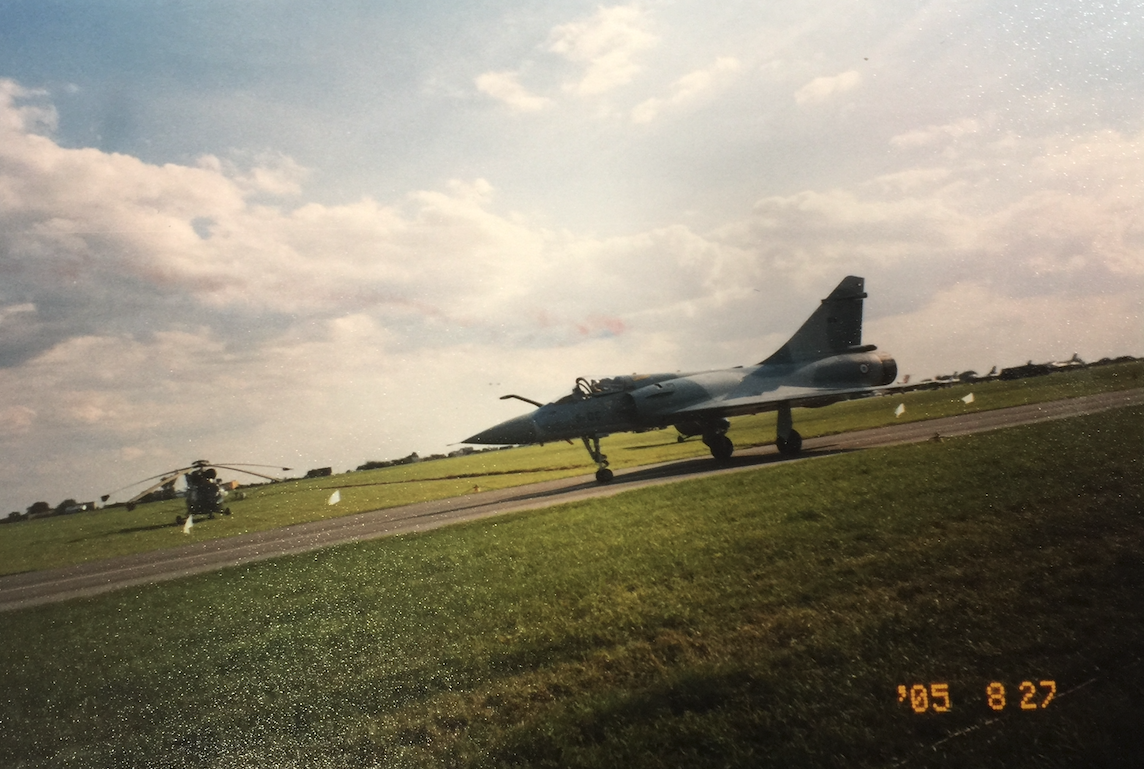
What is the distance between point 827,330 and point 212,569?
21345 millimetres

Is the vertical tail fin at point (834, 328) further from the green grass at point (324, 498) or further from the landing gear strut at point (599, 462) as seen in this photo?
the landing gear strut at point (599, 462)

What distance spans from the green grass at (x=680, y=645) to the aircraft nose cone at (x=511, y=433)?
9414 mm

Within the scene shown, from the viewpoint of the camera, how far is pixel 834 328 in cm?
2206

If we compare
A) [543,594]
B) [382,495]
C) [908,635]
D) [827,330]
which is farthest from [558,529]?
[382,495]

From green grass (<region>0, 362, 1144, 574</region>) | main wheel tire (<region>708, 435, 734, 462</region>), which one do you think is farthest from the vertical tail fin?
green grass (<region>0, 362, 1144, 574</region>)

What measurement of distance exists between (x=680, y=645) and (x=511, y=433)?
14535mm

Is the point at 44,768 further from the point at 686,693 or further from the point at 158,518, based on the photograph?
the point at 158,518

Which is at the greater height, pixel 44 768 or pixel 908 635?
pixel 908 635

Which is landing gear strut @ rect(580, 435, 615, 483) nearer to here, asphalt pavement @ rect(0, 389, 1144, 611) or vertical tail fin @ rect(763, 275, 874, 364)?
asphalt pavement @ rect(0, 389, 1144, 611)

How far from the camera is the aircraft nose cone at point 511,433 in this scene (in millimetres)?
19078

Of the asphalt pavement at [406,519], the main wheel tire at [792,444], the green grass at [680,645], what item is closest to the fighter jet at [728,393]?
the main wheel tire at [792,444]

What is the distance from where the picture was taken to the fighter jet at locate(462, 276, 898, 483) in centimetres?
1978

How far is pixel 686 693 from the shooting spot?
4.15 m

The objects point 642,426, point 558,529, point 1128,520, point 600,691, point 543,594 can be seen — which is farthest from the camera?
point 642,426
